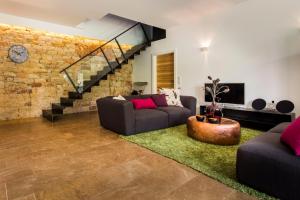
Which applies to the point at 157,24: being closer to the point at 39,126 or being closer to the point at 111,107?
the point at 111,107

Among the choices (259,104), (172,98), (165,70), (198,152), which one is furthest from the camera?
(165,70)

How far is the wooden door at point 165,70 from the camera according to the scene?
6.73m

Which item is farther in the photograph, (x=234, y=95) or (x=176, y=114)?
(x=234, y=95)

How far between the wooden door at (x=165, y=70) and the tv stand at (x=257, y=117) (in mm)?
2630

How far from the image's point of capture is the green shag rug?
2.01 meters

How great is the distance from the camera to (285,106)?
3791 mm

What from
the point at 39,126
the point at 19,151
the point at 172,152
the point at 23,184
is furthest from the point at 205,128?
the point at 39,126

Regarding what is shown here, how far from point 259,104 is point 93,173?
3.70 meters

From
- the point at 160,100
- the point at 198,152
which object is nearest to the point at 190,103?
the point at 160,100

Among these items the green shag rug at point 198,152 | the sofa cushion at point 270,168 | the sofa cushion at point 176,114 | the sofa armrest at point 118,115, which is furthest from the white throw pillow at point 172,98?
the sofa cushion at point 270,168

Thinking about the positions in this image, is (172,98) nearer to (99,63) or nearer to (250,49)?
(250,49)

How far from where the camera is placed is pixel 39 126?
175 inches

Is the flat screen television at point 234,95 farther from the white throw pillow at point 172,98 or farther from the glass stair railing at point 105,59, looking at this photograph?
the glass stair railing at point 105,59

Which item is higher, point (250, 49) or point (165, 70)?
point (250, 49)
